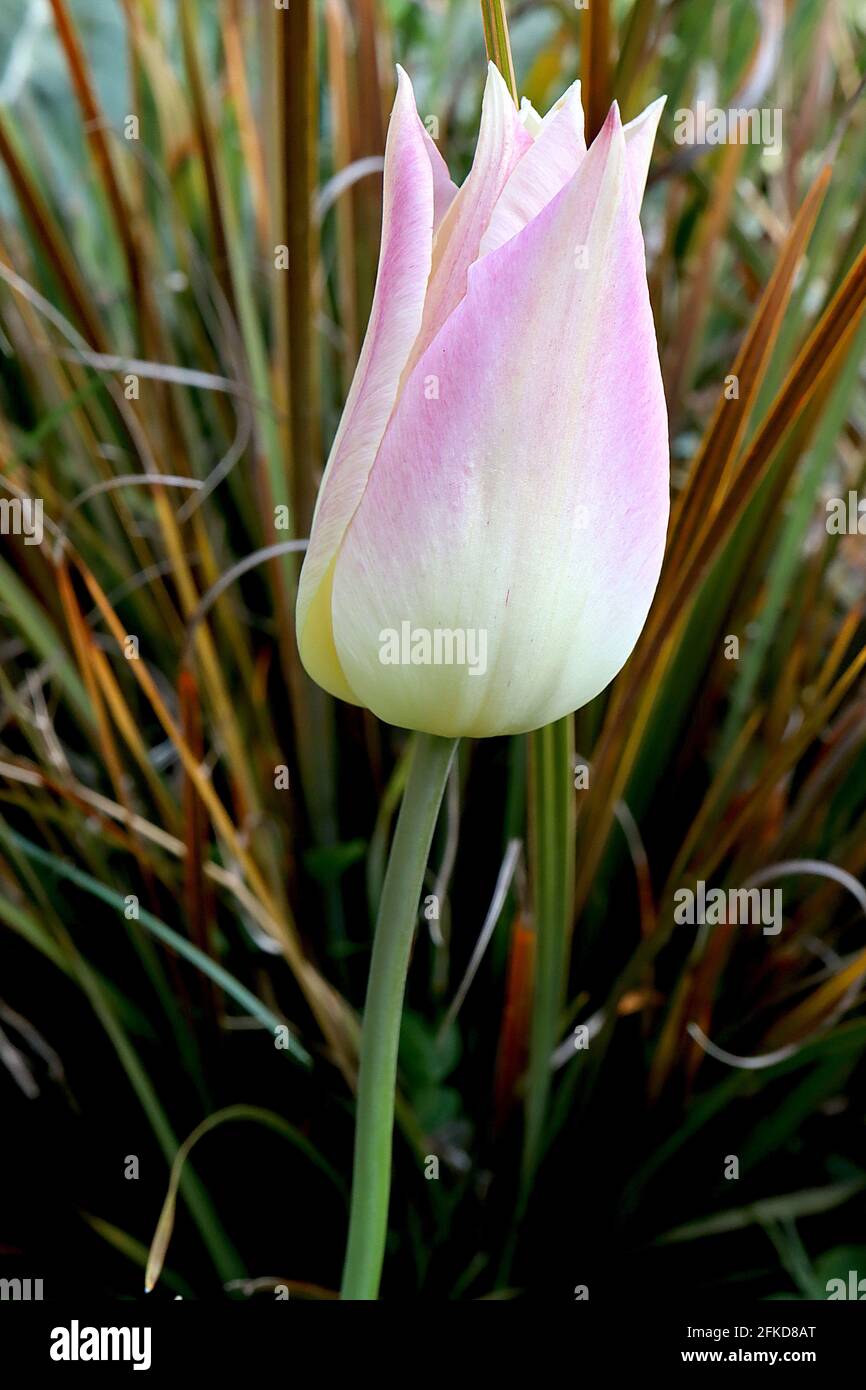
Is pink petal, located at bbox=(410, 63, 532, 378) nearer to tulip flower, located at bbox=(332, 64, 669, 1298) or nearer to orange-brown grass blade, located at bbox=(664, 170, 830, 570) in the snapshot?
tulip flower, located at bbox=(332, 64, 669, 1298)

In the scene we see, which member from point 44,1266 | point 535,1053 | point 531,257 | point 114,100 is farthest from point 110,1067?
point 114,100

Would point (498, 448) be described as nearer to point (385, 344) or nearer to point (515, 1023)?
point (385, 344)

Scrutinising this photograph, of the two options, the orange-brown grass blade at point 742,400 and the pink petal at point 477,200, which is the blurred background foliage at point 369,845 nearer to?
the orange-brown grass blade at point 742,400

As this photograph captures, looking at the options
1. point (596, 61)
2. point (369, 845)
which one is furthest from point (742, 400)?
point (369, 845)

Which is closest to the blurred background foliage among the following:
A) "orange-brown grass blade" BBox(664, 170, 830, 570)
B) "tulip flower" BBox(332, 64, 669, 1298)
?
"orange-brown grass blade" BBox(664, 170, 830, 570)

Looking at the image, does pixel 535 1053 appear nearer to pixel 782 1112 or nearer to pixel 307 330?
pixel 782 1112

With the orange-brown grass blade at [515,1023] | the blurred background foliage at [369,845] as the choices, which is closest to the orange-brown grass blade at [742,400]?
the blurred background foliage at [369,845]
